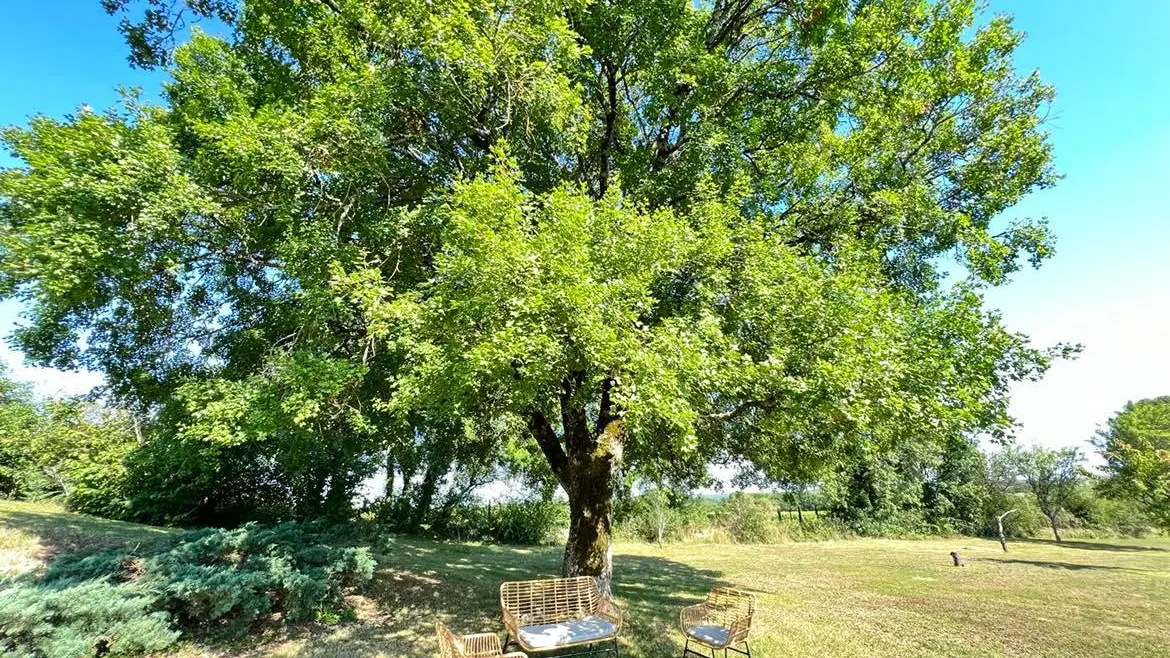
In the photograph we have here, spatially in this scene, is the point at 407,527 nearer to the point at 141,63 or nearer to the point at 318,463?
the point at 318,463

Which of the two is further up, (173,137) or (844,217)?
(173,137)

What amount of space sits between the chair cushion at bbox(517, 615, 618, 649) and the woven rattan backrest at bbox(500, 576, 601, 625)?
45cm

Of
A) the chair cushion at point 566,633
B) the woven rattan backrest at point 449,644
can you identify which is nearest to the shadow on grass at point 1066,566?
the chair cushion at point 566,633

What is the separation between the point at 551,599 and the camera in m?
6.96

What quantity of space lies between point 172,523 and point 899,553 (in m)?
28.0

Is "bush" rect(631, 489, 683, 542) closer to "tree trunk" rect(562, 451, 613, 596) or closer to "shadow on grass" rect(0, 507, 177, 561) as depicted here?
"tree trunk" rect(562, 451, 613, 596)

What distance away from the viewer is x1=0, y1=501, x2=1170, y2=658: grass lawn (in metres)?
7.45

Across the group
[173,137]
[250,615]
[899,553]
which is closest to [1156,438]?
[899,553]

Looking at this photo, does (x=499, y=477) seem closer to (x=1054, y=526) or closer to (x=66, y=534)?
(x=66, y=534)

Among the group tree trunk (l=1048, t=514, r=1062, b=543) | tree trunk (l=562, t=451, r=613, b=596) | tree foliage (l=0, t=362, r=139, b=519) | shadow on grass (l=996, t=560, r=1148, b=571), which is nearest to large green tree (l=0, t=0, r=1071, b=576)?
tree trunk (l=562, t=451, r=613, b=596)

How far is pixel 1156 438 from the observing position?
3122 centimetres

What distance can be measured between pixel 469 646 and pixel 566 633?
3.76 feet

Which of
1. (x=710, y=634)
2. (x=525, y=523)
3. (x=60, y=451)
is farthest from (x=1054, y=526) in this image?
(x=60, y=451)

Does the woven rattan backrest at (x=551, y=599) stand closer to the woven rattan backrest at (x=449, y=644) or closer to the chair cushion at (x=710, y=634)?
the chair cushion at (x=710, y=634)
